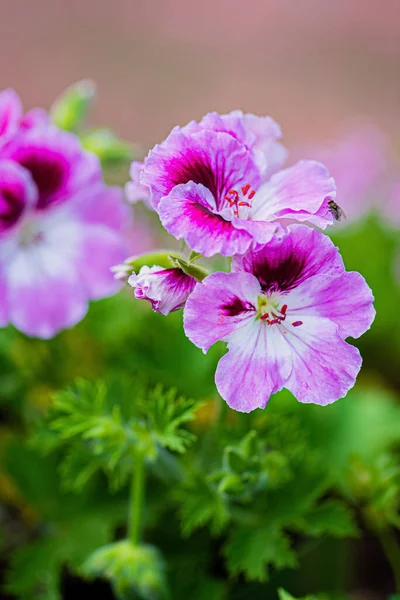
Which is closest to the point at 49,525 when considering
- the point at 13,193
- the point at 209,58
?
the point at 13,193

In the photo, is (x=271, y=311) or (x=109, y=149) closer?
(x=271, y=311)

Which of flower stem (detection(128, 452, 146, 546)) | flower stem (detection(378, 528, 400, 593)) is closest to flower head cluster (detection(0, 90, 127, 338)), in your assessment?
flower stem (detection(128, 452, 146, 546))

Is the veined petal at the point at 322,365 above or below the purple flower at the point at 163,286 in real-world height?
below

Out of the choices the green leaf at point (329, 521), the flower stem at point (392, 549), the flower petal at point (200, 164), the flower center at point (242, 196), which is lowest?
the flower stem at point (392, 549)

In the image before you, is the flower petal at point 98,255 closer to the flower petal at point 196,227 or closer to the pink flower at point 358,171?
the flower petal at point 196,227

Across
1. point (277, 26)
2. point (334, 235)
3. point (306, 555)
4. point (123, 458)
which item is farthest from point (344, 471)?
point (277, 26)

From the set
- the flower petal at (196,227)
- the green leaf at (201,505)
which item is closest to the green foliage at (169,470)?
the green leaf at (201,505)

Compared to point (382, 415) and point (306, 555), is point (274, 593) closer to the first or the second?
point (306, 555)

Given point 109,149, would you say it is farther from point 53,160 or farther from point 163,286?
point 163,286
